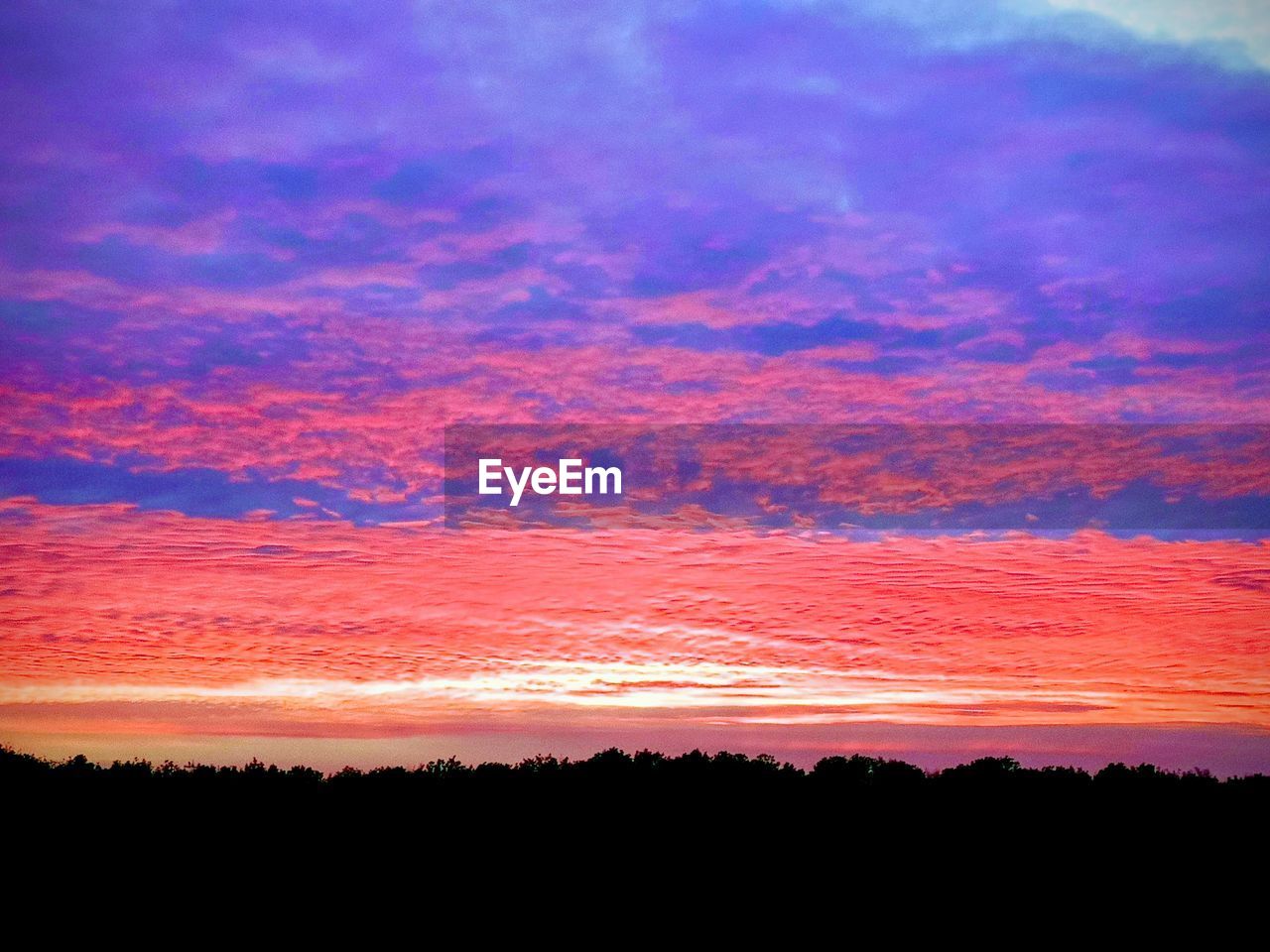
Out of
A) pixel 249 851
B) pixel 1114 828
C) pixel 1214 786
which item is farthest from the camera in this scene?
pixel 1214 786

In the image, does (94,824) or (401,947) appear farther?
(94,824)

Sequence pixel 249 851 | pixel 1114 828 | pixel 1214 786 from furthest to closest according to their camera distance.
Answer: pixel 1214 786 → pixel 1114 828 → pixel 249 851

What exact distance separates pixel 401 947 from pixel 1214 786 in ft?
98.9

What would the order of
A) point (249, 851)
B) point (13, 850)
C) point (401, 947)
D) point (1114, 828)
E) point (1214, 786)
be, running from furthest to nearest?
1. point (1214, 786)
2. point (1114, 828)
3. point (249, 851)
4. point (13, 850)
5. point (401, 947)

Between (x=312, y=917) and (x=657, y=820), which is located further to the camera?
(x=657, y=820)

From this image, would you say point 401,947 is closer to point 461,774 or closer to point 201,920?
point 201,920

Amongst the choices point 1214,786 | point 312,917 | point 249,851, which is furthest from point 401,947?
point 1214,786

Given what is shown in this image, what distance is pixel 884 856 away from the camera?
3741 cm

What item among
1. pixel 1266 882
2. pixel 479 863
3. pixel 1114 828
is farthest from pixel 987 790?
pixel 479 863

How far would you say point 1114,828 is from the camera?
128 ft

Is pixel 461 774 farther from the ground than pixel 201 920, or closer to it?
farther from the ground

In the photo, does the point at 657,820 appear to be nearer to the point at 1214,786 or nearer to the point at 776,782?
the point at 776,782

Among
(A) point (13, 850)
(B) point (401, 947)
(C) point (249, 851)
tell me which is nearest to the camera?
(B) point (401, 947)

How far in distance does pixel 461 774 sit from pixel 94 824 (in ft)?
40.4
